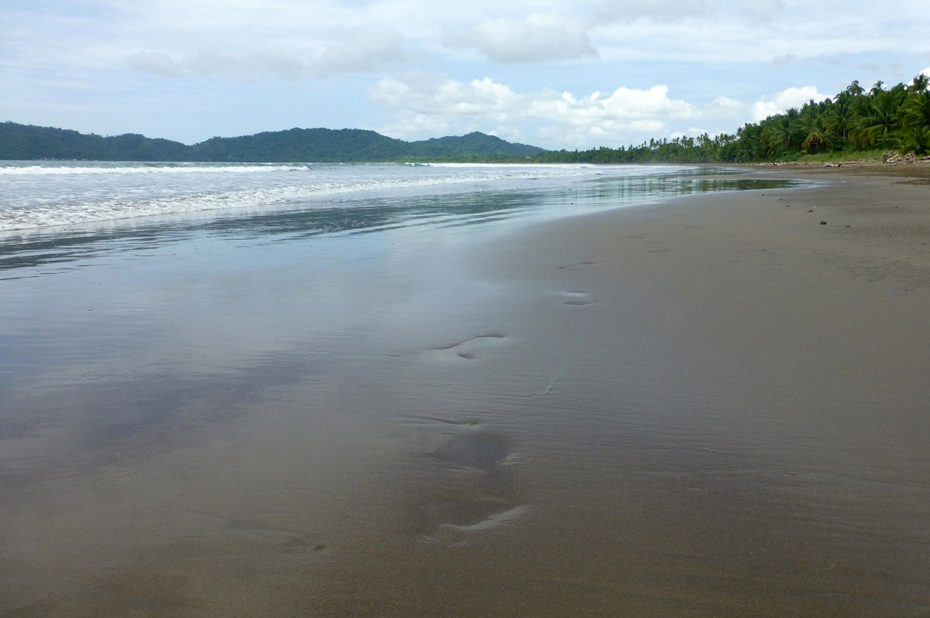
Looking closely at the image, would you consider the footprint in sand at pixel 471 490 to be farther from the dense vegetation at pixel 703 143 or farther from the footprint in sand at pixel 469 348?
the dense vegetation at pixel 703 143

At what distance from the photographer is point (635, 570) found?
206 cm

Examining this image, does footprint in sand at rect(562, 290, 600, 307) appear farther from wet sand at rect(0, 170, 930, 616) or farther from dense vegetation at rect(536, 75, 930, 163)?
dense vegetation at rect(536, 75, 930, 163)

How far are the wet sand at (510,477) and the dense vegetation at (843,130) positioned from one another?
2337 inches

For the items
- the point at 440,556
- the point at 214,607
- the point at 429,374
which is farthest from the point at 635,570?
the point at 429,374

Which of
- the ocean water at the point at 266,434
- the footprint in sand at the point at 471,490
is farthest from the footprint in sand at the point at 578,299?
the footprint in sand at the point at 471,490

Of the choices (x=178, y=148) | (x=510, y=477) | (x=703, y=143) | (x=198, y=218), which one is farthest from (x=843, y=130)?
→ (x=178, y=148)

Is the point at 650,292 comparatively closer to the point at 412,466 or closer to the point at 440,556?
the point at 412,466

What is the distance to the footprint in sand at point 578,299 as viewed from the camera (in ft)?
19.3

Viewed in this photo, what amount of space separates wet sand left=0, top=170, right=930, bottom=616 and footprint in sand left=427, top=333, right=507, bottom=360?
0.03 m

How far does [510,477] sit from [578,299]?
358cm

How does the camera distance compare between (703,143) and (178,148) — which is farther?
(178,148)

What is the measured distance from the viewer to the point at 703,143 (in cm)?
13238

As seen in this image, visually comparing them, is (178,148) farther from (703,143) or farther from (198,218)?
(198,218)

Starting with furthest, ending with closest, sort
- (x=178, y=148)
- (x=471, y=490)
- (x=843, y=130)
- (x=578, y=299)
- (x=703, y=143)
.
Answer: (x=178, y=148)
(x=703, y=143)
(x=843, y=130)
(x=578, y=299)
(x=471, y=490)
